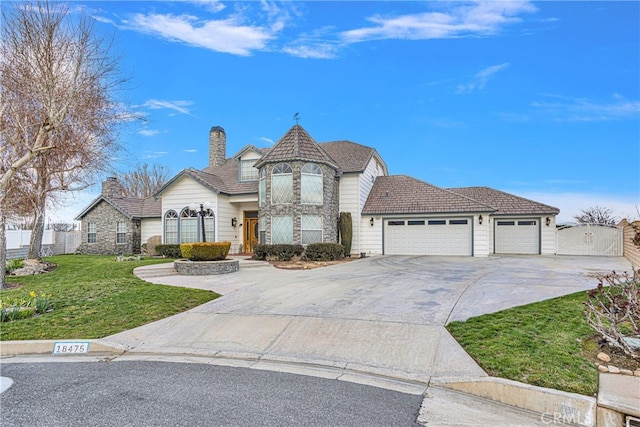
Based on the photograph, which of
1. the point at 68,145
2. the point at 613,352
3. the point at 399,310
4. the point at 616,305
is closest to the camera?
the point at 613,352

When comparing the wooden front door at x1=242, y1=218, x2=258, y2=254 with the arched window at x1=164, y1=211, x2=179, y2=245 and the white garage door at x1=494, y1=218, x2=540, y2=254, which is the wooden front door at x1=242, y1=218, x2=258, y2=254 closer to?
the arched window at x1=164, y1=211, x2=179, y2=245

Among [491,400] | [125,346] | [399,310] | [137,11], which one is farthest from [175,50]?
[491,400]

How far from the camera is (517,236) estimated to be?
20344 mm

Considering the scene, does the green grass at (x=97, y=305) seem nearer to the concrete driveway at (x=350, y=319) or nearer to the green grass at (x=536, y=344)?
the concrete driveway at (x=350, y=319)

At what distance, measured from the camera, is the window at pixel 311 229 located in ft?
55.0

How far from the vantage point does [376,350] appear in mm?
5344

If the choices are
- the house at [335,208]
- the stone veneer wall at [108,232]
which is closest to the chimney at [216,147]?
the house at [335,208]

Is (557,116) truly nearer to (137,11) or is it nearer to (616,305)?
(616,305)

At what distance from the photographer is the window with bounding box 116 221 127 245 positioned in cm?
2250

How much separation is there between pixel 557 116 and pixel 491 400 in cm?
1595

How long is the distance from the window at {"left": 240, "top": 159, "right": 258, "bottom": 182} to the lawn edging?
17.3 meters

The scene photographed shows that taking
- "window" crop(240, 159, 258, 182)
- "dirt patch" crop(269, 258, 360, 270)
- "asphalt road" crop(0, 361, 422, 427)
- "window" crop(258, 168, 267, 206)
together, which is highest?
"window" crop(240, 159, 258, 182)

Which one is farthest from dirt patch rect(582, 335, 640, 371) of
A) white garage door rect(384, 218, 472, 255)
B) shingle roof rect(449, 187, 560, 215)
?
shingle roof rect(449, 187, 560, 215)

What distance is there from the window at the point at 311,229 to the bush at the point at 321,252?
2.16 feet
